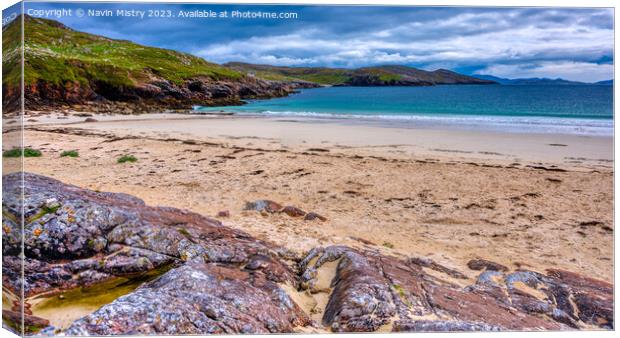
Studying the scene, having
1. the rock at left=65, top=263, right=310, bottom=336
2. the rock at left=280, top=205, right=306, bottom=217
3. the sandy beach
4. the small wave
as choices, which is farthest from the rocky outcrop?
the rock at left=65, top=263, right=310, bottom=336

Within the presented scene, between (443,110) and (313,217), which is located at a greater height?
(443,110)

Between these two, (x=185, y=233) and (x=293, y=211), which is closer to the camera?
(x=185, y=233)

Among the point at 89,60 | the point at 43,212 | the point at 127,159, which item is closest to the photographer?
the point at 43,212

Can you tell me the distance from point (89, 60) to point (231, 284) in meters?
12.3

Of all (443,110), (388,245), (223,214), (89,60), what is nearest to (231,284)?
(388,245)

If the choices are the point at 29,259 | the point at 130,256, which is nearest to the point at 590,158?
the point at 130,256

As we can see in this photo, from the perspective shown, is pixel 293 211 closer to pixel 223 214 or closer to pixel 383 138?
pixel 223 214

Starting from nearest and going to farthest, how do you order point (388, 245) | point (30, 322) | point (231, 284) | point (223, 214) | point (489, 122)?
point (30, 322) → point (231, 284) → point (388, 245) → point (223, 214) → point (489, 122)

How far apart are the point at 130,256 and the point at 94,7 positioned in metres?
3.14

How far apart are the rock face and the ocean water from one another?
40.6 ft

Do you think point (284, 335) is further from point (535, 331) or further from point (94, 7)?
point (94, 7)

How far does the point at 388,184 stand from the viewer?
10750 millimetres

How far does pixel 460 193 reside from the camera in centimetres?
1007

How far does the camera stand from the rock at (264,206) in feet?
28.2
